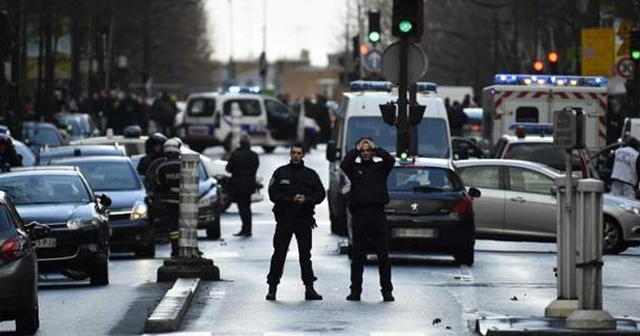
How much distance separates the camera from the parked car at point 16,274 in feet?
56.6

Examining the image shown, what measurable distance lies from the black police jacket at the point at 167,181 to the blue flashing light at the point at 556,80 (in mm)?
15119

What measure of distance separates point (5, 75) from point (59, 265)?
86.7 ft

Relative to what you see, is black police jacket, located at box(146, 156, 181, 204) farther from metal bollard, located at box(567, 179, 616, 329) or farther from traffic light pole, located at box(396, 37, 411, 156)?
metal bollard, located at box(567, 179, 616, 329)

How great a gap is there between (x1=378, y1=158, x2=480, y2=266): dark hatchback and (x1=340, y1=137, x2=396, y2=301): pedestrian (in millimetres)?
4928

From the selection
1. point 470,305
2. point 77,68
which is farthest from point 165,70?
point 470,305

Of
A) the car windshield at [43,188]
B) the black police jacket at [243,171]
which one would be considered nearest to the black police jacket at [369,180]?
the car windshield at [43,188]

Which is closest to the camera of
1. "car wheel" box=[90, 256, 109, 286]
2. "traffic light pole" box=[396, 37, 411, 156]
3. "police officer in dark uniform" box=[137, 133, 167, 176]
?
"car wheel" box=[90, 256, 109, 286]

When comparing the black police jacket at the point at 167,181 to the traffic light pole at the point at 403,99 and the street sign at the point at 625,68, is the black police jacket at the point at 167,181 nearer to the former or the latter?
the traffic light pole at the point at 403,99

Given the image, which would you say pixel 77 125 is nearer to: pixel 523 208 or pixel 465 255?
pixel 523 208

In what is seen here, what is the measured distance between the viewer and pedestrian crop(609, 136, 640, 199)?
36.6 meters

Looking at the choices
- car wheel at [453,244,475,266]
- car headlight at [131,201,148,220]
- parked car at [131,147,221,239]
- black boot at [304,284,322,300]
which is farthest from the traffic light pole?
black boot at [304,284,322,300]

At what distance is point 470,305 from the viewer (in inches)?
824

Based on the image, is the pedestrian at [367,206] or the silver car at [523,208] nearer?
the pedestrian at [367,206]

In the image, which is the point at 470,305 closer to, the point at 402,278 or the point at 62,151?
the point at 402,278
